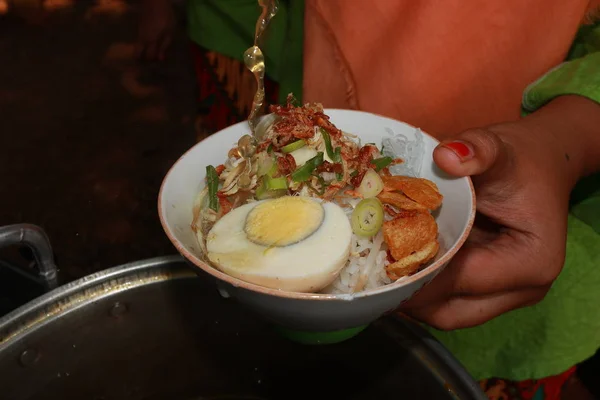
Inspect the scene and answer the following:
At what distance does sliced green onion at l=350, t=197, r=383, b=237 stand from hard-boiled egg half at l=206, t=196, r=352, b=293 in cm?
2

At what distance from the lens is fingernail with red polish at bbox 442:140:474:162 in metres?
0.84

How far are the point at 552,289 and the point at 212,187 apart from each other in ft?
2.66

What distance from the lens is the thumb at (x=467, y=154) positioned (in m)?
0.84

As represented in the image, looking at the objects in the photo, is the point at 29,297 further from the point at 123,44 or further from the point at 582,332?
the point at 123,44

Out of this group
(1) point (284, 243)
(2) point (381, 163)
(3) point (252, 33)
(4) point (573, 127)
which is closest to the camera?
(1) point (284, 243)

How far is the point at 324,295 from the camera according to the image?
0.67m

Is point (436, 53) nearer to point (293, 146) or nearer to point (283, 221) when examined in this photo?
point (293, 146)

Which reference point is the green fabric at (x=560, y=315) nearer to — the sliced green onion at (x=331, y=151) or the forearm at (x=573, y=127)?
the forearm at (x=573, y=127)

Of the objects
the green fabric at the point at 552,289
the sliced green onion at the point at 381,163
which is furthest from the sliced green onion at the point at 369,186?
the green fabric at the point at 552,289

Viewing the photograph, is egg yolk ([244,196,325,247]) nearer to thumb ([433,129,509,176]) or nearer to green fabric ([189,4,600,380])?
thumb ([433,129,509,176])

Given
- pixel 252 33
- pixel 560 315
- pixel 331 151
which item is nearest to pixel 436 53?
pixel 331 151

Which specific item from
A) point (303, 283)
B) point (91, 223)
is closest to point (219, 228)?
point (303, 283)

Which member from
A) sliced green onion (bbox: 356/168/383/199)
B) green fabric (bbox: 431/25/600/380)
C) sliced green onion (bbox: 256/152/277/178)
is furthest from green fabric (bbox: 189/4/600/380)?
sliced green onion (bbox: 256/152/277/178)

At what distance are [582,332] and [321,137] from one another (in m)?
0.78
